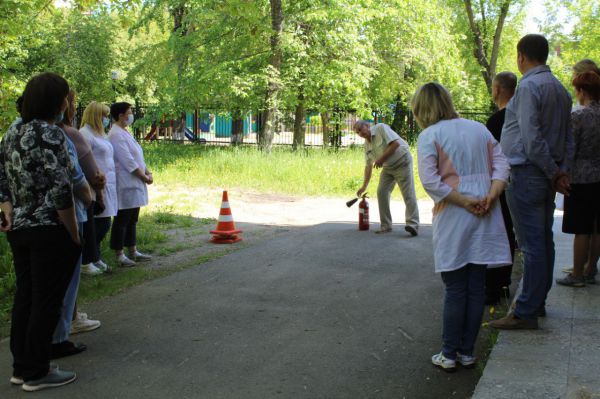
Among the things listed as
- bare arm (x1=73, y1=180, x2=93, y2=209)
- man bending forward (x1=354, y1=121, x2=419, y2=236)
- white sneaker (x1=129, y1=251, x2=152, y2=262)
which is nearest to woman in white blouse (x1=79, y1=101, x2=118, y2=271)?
white sneaker (x1=129, y1=251, x2=152, y2=262)

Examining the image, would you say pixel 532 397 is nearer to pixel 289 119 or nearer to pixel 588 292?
pixel 588 292

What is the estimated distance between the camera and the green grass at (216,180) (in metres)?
9.33

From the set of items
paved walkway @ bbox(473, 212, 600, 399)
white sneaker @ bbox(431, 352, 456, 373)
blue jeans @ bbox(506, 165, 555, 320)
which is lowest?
white sneaker @ bbox(431, 352, 456, 373)

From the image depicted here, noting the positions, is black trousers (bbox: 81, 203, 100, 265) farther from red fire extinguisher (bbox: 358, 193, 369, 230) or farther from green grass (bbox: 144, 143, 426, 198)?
green grass (bbox: 144, 143, 426, 198)

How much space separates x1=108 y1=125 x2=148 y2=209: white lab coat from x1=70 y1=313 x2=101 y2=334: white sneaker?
247cm

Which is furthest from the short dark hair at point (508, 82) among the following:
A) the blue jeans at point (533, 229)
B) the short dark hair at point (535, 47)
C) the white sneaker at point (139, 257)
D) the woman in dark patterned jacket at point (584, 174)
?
the white sneaker at point (139, 257)

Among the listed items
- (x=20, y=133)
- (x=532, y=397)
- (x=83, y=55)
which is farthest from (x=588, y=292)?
(x=83, y=55)

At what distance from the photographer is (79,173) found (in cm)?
470

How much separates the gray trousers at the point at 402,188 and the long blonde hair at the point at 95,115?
4606 mm

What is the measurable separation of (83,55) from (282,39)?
16359 mm

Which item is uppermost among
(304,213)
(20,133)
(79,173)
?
(20,133)

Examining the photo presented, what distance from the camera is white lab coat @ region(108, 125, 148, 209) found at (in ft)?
26.5

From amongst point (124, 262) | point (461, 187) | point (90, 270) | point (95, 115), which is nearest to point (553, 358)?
point (461, 187)

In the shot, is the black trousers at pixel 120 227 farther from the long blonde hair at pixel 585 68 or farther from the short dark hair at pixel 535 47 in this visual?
the long blonde hair at pixel 585 68
